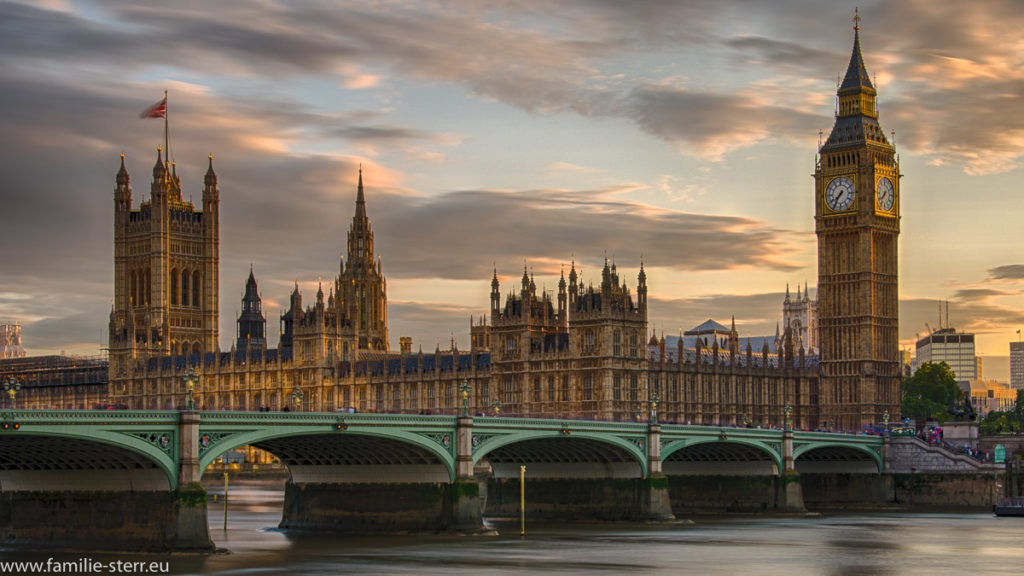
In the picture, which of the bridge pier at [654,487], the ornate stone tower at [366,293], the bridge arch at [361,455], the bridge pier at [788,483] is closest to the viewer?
the bridge arch at [361,455]

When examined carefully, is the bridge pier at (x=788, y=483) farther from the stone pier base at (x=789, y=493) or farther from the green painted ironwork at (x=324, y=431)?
the green painted ironwork at (x=324, y=431)

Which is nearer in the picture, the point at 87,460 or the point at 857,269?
the point at 87,460

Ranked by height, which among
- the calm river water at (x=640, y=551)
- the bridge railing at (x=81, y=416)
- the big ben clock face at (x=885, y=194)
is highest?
the big ben clock face at (x=885, y=194)

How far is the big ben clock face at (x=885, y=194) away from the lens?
15725cm

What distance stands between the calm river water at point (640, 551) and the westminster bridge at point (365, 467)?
2.25 meters

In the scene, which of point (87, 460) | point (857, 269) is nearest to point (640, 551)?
point (87, 460)

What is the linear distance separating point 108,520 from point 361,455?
56.3 feet

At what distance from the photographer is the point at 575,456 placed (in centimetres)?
10012

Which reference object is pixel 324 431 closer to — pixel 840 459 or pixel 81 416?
pixel 81 416

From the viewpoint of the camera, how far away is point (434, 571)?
217 ft

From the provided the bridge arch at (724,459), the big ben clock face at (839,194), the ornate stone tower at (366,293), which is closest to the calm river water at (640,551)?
the bridge arch at (724,459)

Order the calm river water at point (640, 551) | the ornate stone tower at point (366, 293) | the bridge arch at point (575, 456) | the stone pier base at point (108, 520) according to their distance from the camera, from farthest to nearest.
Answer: the ornate stone tower at point (366, 293) < the bridge arch at point (575, 456) < the stone pier base at point (108, 520) < the calm river water at point (640, 551)

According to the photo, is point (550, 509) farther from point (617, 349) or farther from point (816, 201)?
point (816, 201)

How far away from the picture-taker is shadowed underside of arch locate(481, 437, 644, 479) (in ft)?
320
